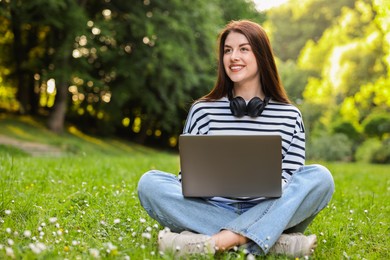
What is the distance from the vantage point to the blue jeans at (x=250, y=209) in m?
3.01

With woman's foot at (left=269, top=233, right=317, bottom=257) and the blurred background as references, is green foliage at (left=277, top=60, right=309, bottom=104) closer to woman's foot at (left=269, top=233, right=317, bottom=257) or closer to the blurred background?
the blurred background

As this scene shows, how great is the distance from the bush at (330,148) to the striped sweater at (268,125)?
18.0 meters

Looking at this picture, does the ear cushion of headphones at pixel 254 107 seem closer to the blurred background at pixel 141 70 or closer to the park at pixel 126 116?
the park at pixel 126 116

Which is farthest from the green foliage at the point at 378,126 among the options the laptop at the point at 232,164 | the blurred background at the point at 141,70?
the laptop at the point at 232,164

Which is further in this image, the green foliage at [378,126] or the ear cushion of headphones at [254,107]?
the green foliage at [378,126]

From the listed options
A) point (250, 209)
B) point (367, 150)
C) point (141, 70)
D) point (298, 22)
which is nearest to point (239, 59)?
point (250, 209)

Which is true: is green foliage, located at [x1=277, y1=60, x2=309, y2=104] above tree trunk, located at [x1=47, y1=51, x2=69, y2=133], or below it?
above

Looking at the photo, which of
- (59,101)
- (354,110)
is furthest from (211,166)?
(354,110)

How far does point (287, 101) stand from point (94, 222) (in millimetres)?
1518

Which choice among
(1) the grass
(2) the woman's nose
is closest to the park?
(1) the grass

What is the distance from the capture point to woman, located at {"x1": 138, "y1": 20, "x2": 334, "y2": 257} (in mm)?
3002

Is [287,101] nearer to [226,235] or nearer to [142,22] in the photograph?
[226,235]

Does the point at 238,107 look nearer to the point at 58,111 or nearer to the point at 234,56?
the point at 234,56

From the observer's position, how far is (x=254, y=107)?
345 centimetres
